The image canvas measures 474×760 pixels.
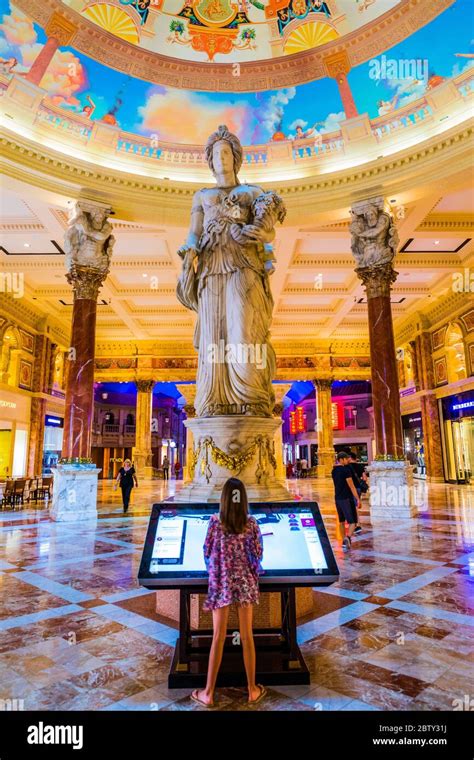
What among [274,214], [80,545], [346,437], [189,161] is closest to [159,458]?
[346,437]

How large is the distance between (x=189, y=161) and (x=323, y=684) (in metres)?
12.8

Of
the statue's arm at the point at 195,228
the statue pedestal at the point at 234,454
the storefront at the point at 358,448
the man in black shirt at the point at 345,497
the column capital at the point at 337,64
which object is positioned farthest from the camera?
the storefront at the point at 358,448

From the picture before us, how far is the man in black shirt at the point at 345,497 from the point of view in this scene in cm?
577

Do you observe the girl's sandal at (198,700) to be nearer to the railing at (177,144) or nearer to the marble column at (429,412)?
the railing at (177,144)

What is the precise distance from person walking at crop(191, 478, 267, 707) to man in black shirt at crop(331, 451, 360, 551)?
3.76 meters

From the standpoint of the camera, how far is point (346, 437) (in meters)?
31.9

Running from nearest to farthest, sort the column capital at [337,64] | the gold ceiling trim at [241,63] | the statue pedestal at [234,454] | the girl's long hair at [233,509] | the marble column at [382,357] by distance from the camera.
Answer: the girl's long hair at [233,509], the statue pedestal at [234,454], the marble column at [382,357], the gold ceiling trim at [241,63], the column capital at [337,64]

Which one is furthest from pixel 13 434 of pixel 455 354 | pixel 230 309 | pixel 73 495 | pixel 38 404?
pixel 455 354

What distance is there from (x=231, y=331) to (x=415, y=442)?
2041cm

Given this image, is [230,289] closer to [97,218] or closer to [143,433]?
[97,218]

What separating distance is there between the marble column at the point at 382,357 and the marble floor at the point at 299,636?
405 cm

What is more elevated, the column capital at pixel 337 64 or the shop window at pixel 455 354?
the column capital at pixel 337 64

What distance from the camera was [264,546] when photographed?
245 centimetres

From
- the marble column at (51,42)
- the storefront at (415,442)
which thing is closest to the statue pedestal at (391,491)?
the storefront at (415,442)
